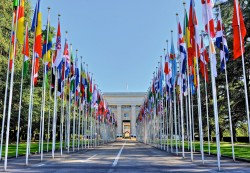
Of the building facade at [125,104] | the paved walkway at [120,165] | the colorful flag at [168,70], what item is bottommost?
the paved walkway at [120,165]

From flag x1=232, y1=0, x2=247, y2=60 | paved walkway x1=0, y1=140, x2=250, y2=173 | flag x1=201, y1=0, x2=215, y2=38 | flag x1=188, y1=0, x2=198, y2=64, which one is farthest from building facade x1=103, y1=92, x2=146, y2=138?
flag x1=201, y1=0, x2=215, y2=38

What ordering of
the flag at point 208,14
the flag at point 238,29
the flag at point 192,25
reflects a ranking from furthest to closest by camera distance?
the flag at point 192,25 < the flag at point 238,29 < the flag at point 208,14

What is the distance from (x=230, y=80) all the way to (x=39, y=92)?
27.1 m

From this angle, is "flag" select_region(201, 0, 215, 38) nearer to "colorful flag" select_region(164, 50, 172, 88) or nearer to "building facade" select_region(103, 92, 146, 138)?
"colorful flag" select_region(164, 50, 172, 88)

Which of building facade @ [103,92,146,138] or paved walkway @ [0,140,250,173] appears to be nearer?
paved walkway @ [0,140,250,173]

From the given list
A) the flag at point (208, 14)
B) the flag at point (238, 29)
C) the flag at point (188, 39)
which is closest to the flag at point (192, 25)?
the flag at point (188, 39)

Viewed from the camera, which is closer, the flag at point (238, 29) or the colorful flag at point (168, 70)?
the flag at point (238, 29)

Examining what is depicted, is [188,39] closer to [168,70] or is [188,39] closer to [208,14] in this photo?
[208,14]

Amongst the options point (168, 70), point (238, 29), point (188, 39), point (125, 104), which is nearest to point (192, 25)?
point (188, 39)

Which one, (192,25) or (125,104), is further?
(125,104)

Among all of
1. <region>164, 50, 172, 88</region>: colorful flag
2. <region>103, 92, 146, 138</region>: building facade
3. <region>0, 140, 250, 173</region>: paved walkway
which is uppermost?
<region>103, 92, 146, 138</region>: building facade

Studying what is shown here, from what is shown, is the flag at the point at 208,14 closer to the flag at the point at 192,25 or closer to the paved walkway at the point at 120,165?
the flag at the point at 192,25

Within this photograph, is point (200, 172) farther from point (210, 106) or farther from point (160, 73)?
point (210, 106)

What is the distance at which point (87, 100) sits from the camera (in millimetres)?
40438
